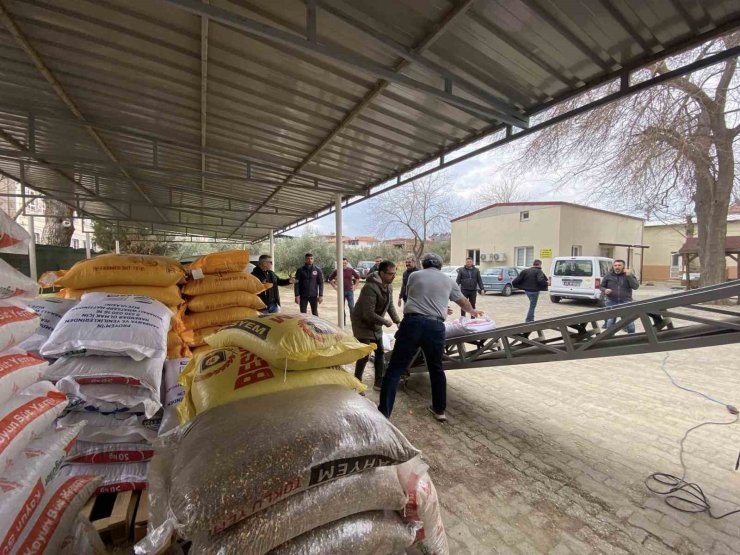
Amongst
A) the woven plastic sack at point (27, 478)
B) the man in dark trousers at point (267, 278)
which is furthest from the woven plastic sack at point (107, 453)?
the man in dark trousers at point (267, 278)

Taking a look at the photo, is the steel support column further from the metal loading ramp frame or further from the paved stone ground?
the metal loading ramp frame

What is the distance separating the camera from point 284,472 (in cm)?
119

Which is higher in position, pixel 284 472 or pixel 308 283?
pixel 308 283

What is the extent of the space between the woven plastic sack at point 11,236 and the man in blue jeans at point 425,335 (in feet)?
9.06

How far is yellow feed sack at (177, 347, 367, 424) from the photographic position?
1624mm

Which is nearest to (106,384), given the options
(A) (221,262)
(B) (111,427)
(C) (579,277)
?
(B) (111,427)

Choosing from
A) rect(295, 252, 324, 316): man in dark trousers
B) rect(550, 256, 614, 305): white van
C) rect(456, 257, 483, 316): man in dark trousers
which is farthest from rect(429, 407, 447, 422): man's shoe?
rect(550, 256, 614, 305): white van

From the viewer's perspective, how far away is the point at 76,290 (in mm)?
2717

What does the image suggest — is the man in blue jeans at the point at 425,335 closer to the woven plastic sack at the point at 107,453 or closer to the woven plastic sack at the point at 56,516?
the woven plastic sack at the point at 107,453

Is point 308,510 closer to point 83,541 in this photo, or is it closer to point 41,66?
point 83,541

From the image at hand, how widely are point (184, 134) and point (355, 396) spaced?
15.9 feet

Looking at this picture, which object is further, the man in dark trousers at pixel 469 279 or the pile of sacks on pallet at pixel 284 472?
the man in dark trousers at pixel 469 279

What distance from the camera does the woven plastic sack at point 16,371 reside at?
1442 mm

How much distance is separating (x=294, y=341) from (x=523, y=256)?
76.9ft
